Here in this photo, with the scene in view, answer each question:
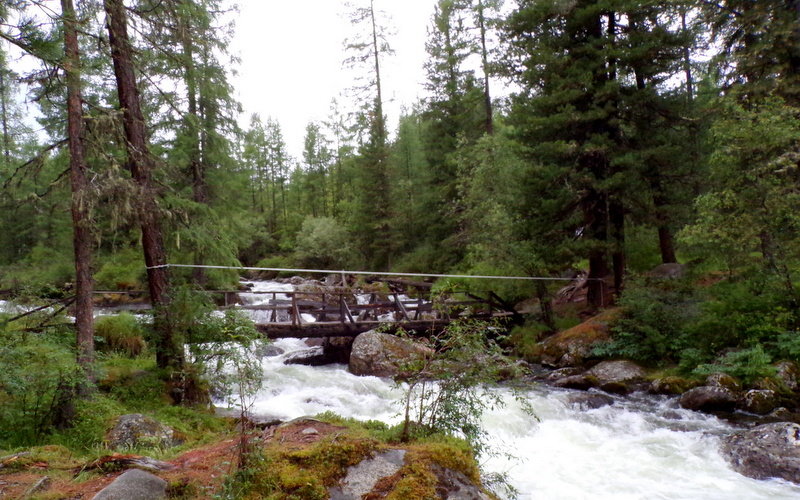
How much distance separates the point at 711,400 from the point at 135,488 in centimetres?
862

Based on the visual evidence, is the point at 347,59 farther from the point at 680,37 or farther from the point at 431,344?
the point at 431,344

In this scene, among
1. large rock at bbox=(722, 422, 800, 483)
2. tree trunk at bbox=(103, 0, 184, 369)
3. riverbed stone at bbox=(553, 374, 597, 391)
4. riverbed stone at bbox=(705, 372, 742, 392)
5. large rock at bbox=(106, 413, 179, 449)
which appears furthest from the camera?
riverbed stone at bbox=(553, 374, 597, 391)

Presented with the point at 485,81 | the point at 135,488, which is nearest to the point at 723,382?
the point at 135,488

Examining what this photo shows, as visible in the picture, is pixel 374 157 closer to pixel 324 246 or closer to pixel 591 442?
pixel 324 246

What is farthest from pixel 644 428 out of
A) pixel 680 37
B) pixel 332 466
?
pixel 680 37

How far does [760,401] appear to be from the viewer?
7672 millimetres

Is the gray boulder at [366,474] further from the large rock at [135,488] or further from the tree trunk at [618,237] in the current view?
the tree trunk at [618,237]

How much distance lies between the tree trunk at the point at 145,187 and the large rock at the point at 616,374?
8038mm

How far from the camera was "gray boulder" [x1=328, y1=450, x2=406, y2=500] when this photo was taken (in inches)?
123

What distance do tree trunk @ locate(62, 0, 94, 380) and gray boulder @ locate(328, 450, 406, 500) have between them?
14.3ft

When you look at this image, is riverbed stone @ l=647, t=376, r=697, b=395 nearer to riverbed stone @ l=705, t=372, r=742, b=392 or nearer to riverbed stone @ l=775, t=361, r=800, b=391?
riverbed stone @ l=705, t=372, r=742, b=392

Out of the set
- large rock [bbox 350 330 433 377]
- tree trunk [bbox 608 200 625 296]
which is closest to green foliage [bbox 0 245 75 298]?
large rock [bbox 350 330 433 377]

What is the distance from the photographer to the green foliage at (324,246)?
28780mm

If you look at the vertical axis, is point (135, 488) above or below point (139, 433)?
above
